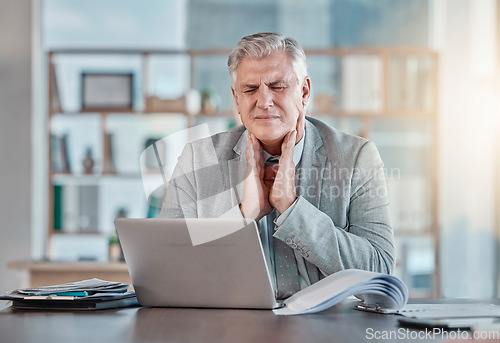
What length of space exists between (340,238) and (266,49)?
1.93ft

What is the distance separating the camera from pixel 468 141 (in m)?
4.92

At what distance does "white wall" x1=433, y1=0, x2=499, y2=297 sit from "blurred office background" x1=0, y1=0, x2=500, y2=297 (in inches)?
0.4

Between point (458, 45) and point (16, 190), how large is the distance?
328 cm

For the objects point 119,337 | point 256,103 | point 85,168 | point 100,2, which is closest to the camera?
point 119,337

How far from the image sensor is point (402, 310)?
1.34 m

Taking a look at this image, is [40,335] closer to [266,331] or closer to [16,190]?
[266,331]

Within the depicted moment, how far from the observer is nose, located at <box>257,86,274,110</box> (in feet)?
6.22

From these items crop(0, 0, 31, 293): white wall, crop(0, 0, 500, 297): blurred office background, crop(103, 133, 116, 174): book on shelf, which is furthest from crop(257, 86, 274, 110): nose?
crop(0, 0, 31, 293): white wall

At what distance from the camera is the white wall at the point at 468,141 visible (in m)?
4.89

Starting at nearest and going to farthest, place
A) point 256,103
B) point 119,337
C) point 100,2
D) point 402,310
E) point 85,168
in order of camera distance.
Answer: point 119,337 < point 402,310 < point 256,103 < point 85,168 < point 100,2

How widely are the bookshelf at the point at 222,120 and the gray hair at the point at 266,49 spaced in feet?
8.64

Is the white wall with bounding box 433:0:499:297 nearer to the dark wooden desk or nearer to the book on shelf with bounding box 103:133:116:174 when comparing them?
the book on shelf with bounding box 103:133:116:174

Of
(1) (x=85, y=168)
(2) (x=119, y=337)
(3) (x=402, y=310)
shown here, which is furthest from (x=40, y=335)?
(1) (x=85, y=168)

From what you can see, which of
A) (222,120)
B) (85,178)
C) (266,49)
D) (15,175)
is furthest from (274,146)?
(15,175)
